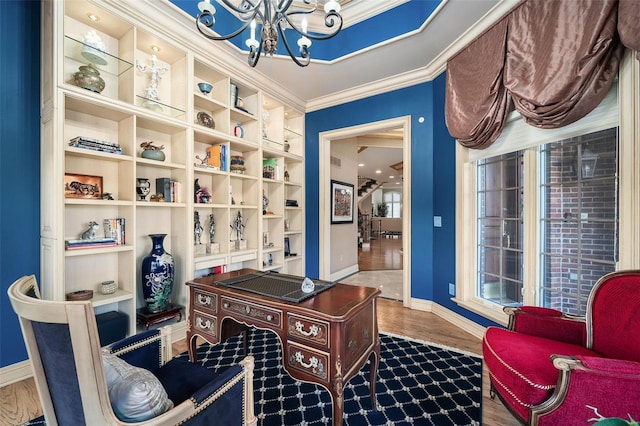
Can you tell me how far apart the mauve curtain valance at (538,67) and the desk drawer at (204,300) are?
8.82ft

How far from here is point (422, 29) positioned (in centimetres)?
262

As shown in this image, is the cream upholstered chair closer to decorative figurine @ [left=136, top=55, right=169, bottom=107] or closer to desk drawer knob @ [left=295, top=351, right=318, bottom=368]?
desk drawer knob @ [left=295, top=351, right=318, bottom=368]

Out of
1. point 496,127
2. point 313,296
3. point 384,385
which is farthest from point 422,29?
point 384,385

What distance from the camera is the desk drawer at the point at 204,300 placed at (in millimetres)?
1874

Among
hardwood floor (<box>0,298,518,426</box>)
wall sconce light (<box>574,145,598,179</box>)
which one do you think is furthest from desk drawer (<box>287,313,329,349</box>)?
wall sconce light (<box>574,145,598,179</box>)

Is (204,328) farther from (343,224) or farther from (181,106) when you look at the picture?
(343,224)

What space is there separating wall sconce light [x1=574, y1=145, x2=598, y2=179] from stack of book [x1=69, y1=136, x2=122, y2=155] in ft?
12.2

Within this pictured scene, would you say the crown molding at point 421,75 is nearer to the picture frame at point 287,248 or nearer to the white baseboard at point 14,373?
the picture frame at point 287,248

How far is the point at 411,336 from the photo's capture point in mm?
2789

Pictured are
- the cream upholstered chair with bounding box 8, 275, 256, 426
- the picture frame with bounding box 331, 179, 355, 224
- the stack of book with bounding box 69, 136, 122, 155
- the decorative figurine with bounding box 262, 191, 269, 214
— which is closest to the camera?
the cream upholstered chair with bounding box 8, 275, 256, 426

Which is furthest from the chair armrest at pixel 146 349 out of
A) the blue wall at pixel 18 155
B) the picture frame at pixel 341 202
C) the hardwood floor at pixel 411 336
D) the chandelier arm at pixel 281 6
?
the picture frame at pixel 341 202

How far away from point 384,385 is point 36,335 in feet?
6.50

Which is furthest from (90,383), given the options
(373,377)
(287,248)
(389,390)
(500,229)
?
(287,248)

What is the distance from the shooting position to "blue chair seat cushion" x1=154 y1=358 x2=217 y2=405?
1.21 metres
